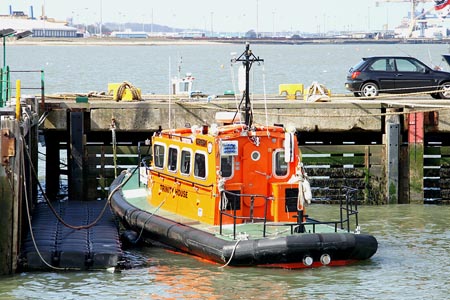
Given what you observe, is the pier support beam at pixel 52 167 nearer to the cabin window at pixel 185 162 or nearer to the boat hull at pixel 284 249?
the cabin window at pixel 185 162

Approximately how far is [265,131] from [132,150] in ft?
24.3

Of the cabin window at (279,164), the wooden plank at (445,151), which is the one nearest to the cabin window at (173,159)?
the cabin window at (279,164)

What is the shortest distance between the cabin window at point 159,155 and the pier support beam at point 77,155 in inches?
172

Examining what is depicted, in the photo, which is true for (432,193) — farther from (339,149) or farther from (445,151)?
(339,149)

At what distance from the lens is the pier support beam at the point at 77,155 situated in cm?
2695

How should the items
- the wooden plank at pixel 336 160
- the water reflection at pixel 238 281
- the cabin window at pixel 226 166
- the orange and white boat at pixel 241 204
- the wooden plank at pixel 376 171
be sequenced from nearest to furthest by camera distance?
1. the water reflection at pixel 238 281
2. the orange and white boat at pixel 241 204
3. the cabin window at pixel 226 166
4. the wooden plank at pixel 376 171
5. the wooden plank at pixel 336 160

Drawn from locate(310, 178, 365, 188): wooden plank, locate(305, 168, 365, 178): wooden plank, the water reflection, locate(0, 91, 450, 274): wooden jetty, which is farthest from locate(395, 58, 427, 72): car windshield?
the water reflection

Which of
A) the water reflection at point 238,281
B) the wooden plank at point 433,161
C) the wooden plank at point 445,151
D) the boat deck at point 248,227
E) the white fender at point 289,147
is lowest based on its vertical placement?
the water reflection at point 238,281

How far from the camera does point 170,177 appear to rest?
22297 mm

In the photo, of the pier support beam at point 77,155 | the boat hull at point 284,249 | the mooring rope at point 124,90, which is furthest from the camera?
the mooring rope at point 124,90

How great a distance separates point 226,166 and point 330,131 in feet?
23.8

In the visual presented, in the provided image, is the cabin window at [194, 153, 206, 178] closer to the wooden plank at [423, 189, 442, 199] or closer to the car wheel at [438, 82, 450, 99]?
the wooden plank at [423, 189, 442, 199]

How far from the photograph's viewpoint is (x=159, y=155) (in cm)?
2291

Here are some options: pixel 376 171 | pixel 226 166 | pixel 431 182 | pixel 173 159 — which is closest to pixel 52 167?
pixel 173 159
